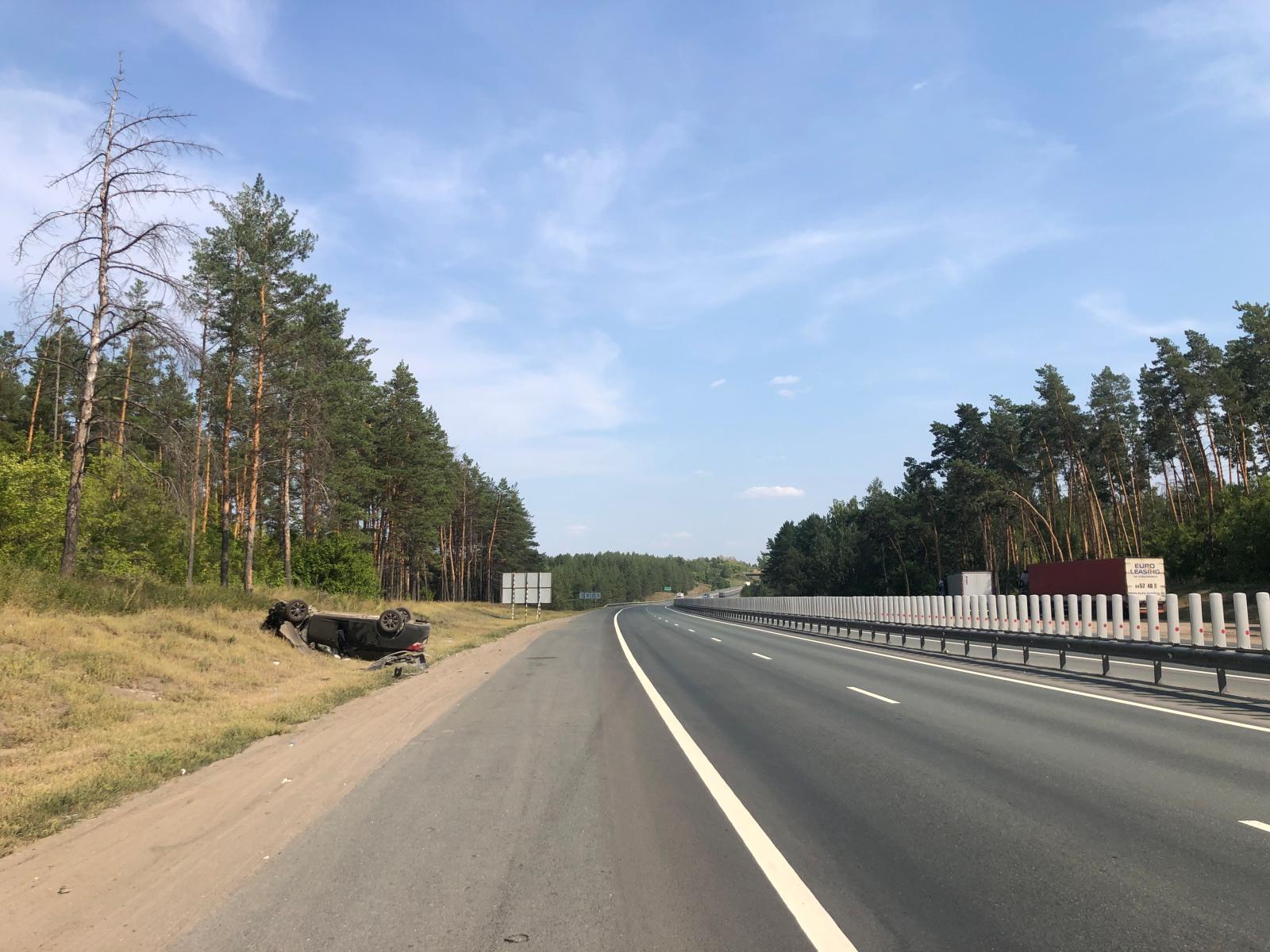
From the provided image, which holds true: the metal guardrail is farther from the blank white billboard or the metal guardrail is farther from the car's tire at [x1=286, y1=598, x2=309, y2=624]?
the blank white billboard

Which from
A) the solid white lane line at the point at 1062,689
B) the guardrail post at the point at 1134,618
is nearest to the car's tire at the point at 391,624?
the solid white lane line at the point at 1062,689

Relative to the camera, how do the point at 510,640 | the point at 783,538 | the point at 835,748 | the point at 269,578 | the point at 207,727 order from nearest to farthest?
the point at 835,748 < the point at 207,727 < the point at 510,640 < the point at 269,578 < the point at 783,538

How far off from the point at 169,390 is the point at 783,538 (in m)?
131

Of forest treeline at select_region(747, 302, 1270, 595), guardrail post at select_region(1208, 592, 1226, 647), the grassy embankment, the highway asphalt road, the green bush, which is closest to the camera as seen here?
the highway asphalt road

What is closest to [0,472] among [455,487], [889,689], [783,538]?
[889,689]

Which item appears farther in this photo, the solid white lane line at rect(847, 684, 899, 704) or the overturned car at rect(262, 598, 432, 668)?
the overturned car at rect(262, 598, 432, 668)

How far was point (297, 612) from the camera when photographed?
71.1 ft

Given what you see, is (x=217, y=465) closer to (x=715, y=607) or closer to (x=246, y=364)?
(x=246, y=364)

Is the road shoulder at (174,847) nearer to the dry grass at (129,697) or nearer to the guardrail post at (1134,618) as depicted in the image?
the dry grass at (129,697)

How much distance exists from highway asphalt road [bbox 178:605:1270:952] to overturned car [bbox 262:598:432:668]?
10.6 metres

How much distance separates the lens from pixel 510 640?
1407 inches

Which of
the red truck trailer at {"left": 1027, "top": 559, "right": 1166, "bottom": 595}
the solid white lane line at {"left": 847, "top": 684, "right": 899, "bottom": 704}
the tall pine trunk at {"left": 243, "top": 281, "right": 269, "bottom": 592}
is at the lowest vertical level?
the solid white lane line at {"left": 847, "top": 684, "right": 899, "bottom": 704}

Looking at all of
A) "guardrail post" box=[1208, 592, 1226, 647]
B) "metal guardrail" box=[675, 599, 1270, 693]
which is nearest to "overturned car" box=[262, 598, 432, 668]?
"metal guardrail" box=[675, 599, 1270, 693]

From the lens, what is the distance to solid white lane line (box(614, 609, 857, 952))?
418cm
